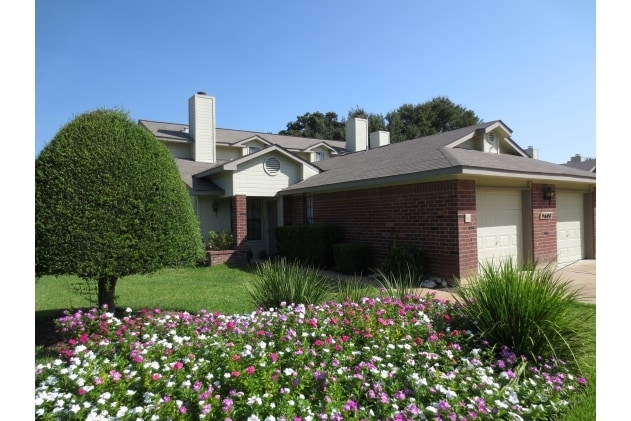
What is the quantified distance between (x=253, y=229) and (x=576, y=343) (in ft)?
42.8

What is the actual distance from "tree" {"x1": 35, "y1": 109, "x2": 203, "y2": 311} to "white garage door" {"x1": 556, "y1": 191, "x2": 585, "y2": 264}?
38.8ft

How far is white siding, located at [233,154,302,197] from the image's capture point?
1440 centimetres

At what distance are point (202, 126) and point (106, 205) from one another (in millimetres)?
15962

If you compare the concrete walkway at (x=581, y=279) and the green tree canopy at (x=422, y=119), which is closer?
the concrete walkway at (x=581, y=279)

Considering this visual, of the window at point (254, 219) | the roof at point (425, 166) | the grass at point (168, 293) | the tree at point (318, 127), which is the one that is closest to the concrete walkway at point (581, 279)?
the roof at point (425, 166)

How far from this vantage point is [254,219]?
15969 millimetres

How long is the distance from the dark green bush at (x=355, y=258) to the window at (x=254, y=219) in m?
5.43

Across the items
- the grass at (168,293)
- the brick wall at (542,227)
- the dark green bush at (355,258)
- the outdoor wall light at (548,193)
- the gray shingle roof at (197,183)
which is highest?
the gray shingle roof at (197,183)

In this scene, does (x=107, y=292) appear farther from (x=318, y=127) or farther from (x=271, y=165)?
(x=318, y=127)

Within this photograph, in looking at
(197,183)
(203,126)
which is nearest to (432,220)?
(197,183)

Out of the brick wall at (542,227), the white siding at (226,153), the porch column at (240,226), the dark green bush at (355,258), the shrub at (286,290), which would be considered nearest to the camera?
the shrub at (286,290)

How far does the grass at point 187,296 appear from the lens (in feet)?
13.0

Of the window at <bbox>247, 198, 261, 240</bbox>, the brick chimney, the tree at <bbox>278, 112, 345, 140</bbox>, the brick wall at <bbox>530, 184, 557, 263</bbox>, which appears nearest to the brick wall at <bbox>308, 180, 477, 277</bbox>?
the brick wall at <bbox>530, 184, 557, 263</bbox>

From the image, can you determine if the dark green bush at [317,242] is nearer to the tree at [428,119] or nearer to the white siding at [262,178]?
the white siding at [262,178]
